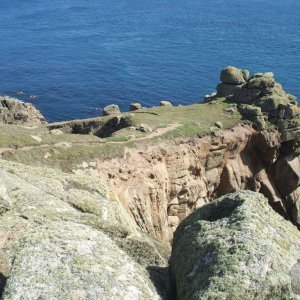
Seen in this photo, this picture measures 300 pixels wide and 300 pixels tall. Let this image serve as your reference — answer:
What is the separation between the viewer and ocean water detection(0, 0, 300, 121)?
111 m

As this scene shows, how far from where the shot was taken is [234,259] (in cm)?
1527

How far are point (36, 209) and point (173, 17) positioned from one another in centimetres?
16396

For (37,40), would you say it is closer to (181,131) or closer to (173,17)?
(173,17)

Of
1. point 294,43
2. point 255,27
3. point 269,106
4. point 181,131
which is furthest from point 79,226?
point 255,27

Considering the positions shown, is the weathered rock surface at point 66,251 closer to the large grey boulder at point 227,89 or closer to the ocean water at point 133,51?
the large grey boulder at point 227,89

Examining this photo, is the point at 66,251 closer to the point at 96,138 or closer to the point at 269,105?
the point at 96,138

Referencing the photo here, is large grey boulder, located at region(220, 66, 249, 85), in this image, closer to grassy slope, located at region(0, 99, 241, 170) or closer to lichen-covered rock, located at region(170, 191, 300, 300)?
grassy slope, located at region(0, 99, 241, 170)

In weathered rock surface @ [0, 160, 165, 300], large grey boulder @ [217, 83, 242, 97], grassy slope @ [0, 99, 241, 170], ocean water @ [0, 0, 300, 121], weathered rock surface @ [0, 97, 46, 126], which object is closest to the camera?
weathered rock surface @ [0, 160, 165, 300]

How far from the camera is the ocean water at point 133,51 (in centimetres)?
11144

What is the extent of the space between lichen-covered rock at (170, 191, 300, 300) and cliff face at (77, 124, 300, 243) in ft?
82.1

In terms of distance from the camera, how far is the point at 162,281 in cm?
1681

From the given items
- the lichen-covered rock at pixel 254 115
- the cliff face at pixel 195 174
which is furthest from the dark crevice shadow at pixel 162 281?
the lichen-covered rock at pixel 254 115

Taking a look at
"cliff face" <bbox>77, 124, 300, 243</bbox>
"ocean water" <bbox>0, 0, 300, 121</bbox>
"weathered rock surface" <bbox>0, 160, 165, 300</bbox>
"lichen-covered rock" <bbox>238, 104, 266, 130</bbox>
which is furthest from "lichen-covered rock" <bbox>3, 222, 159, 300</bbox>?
"ocean water" <bbox>0, 0, 300, 121</bbox>

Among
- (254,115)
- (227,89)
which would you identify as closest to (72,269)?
(254,115)
